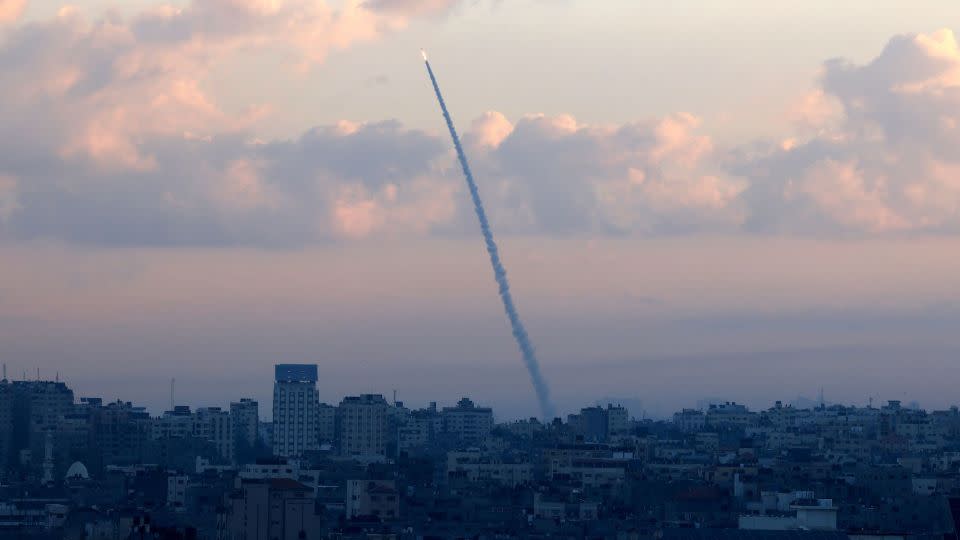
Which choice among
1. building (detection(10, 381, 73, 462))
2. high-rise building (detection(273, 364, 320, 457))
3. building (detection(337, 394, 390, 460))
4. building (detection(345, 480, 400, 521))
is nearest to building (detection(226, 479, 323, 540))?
building (detection(345, 480, 400, 521))

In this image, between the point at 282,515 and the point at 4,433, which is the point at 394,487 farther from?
the point at 4,433

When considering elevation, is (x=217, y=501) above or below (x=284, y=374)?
below

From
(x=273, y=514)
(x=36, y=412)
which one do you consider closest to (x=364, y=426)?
(x=36, y=412)

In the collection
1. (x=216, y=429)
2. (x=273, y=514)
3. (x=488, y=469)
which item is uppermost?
(x=216, y=429)

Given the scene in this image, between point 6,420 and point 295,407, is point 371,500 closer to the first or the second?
point 6,420

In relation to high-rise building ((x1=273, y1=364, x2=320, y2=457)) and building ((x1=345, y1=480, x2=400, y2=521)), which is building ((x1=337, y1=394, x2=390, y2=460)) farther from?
building ((x1=345, y1=480, x2=400, y2=521))

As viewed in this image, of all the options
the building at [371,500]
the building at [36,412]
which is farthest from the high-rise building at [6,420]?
the building at [371,500]

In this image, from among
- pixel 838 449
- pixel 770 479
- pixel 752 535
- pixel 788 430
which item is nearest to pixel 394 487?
pixel 770 479
